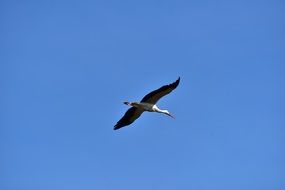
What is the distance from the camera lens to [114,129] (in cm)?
5050

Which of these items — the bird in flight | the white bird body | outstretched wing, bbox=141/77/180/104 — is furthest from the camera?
the white bird body

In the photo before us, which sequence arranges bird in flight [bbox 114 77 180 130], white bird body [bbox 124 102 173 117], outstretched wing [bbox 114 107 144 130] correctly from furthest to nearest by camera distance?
outstretched wing [bbox 114 107 144 130] < white bird body [bbox 124 102 173 117] < bird in flight [bbox 114 77 180 130]

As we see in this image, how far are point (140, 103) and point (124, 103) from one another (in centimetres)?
95

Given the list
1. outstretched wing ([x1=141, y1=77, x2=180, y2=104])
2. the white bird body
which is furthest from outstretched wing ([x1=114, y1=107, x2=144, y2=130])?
outstretched wing ([x1=141, y1=77, x2=180, y2=104])

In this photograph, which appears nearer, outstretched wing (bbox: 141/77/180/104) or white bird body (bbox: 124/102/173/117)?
outstretched wing (bbox: 141/77/180/104)

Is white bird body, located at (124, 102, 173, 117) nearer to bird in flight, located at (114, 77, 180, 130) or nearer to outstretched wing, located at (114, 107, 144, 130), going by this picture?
bird in flight, located at (114, 77, 180, 130)

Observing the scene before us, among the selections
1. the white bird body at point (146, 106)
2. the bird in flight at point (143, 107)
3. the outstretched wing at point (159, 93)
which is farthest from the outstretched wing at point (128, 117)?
the outstretched wing at point (159, 93)

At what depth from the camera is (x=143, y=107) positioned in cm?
5038

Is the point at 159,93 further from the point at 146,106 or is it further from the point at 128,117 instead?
the point at 128,117

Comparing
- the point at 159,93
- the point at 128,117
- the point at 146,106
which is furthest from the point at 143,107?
the point at 159,93

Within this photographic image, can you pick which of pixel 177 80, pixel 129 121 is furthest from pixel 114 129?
pixel 177 80

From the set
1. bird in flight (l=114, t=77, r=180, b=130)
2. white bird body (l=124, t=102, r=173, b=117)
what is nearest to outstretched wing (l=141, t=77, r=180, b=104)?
Answer: bird in flight (l=114, t=77, r=180, b=130)

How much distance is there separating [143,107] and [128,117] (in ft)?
3.72

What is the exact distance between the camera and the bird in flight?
4911 centimetres
